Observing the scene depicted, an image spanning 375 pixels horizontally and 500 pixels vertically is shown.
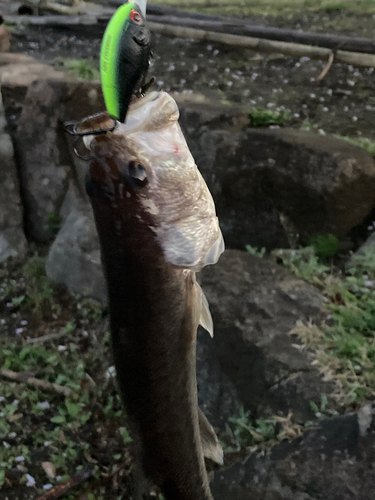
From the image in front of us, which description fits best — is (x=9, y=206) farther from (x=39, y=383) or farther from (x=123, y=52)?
(x=123, y=52)

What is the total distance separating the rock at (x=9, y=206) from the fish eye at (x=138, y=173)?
3.62 m

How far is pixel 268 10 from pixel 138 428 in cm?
347

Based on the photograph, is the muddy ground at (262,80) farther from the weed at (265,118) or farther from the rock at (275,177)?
the rock at (275,177)

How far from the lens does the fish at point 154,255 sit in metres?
0.92

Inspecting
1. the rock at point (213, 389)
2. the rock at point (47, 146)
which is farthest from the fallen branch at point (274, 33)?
the rock at point (213, 389)

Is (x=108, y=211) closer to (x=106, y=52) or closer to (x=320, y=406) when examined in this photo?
(x=106, y=52)

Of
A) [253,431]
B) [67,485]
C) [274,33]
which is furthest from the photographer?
[274,33]

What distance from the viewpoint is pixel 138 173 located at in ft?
3.12

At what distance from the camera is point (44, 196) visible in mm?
4309

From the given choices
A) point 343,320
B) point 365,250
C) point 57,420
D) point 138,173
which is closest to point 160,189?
point 138,173

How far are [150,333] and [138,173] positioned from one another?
43cm

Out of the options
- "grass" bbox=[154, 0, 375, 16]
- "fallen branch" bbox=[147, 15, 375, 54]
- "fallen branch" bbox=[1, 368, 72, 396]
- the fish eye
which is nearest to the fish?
the fish eye

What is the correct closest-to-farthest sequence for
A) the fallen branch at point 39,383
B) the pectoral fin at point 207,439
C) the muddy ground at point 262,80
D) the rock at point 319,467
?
the pectoral fin at point 207,439 < the rock at point 319,467 < the fallen branch at point 39,383 < the muddy ground at point 262,80

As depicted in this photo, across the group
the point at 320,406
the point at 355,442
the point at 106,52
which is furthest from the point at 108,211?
the point at 320,406
